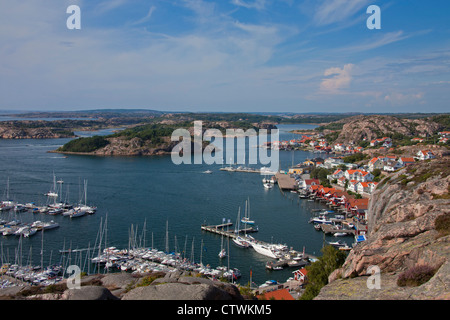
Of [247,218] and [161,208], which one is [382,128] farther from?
[161,208]

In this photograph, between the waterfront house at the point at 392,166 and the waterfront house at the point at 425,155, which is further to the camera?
the waterfront house at the point at 425,155

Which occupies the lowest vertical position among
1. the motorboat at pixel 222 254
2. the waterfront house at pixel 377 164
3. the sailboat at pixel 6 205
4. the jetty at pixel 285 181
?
the motorboat at pixel 222 254

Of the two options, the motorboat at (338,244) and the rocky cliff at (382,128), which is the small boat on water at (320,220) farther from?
the rocky cliff at (382,128)

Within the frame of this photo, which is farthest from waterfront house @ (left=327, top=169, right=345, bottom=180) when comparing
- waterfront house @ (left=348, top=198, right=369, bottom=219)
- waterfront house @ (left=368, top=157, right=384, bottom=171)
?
waterfront house @ (left=348, top=198, right=369, bottom=219)

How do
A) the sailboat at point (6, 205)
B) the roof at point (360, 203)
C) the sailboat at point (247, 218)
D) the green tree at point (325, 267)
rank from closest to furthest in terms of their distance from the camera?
the green tree at point (325, 267), the sailboat at point (247, 218), the roof at point (360, 203), the sailboat at point (6, 205)

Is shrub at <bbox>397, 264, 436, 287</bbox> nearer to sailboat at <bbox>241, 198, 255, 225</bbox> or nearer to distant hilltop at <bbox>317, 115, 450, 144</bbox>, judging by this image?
sailboat at <bbox>241, 198, 255, 225</bbox>

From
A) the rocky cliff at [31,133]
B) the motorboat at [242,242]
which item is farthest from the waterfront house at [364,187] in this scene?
the rocky cliff at [31,133]

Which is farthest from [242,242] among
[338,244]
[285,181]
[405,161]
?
[405,161]
